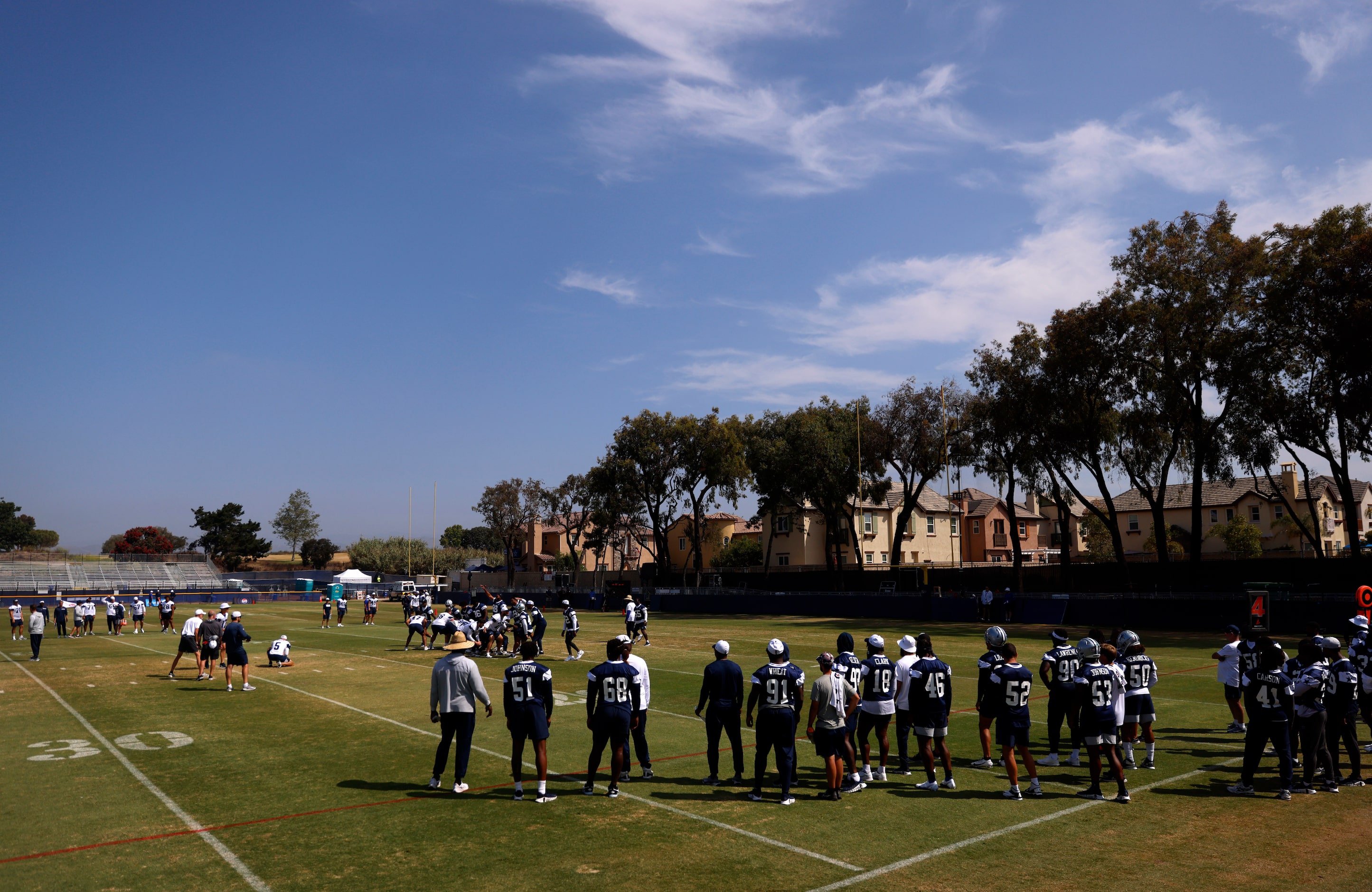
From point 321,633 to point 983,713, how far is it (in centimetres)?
3671

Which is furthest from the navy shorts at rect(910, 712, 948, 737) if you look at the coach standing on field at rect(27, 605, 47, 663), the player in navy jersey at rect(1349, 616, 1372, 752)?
the coach standing on field at rect(27, 605, 47, 663)

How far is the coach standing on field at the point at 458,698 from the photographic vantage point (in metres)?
11.3

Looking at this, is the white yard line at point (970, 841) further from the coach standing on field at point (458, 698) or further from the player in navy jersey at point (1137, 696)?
the coach standing on field at point (458, 698)

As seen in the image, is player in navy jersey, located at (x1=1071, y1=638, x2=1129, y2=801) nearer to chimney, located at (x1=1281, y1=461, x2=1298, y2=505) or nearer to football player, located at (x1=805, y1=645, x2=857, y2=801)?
football player, located at (x1=805, y1=645, x2=857, y2=801)

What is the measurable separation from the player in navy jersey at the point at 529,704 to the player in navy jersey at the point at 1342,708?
9907mm

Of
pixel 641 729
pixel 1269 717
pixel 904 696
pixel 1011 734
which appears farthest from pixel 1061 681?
pixel 641 729

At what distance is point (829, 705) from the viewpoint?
Result: 10797 mm

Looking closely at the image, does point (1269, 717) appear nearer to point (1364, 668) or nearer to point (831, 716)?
point (1364, 668)

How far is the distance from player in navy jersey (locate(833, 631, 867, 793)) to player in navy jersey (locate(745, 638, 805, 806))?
69cm

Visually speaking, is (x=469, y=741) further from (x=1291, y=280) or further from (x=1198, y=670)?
(x=1291, y=280)

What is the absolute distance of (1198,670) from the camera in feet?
78.9

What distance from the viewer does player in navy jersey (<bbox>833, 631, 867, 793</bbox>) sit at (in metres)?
11.3

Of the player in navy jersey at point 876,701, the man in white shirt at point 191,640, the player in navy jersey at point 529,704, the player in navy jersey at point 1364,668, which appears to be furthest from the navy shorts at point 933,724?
the man in white shirt at point 191,640

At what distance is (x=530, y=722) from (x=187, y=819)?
412 centimetres
